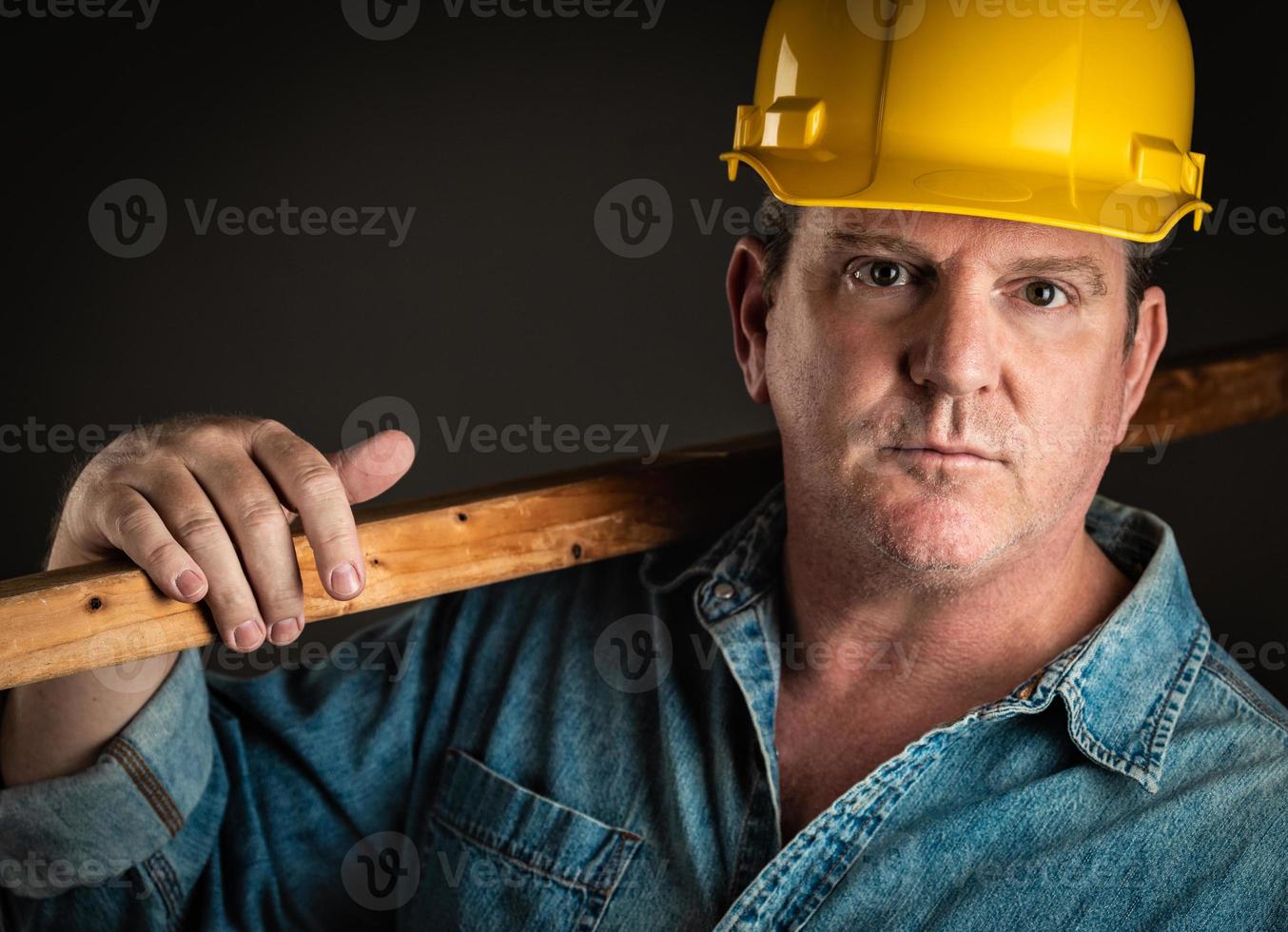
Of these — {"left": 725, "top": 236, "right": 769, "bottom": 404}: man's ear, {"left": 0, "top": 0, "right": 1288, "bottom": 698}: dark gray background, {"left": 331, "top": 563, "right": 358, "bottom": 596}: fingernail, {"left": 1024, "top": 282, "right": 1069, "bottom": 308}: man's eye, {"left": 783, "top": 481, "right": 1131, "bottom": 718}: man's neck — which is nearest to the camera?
{"left": 331, "top": 563, "right": 358, "bottom": 596}: fingernail

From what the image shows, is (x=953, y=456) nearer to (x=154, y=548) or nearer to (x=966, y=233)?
(x=966, y=233)

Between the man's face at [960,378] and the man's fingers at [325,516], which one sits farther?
the man's face at [960,378]

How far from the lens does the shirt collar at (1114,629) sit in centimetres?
176

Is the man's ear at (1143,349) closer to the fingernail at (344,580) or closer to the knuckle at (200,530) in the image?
the fingernail at (344,580)

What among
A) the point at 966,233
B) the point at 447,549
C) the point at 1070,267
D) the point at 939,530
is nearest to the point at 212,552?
the point at 447,549

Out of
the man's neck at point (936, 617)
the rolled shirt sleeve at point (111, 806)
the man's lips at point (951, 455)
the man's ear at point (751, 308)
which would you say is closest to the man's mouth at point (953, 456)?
the man's lips at point (951, 455)

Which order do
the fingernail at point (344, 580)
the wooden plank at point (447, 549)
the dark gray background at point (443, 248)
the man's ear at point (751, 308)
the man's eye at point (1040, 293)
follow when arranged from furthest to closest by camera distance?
the dark gray background at point (443, 248), the man's ear at point (751, 308), the man's eye at point (1040, 293), the fingernail at point (344, 580), the wooden plank at point (447, 549)

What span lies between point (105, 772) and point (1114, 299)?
1.50 m

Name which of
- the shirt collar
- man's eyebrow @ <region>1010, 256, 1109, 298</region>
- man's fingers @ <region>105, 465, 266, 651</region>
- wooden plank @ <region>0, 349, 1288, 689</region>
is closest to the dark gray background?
wooden plank @ <region>0, 349, 1288, 689</region>

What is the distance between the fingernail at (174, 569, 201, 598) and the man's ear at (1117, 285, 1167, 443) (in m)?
1.29

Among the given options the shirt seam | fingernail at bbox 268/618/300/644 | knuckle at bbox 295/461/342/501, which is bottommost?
the shirt seam

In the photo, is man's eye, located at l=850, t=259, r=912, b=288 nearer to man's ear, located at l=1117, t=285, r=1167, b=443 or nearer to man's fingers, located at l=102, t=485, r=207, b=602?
man's ear, located at l=1117, t=285, r=1167, b=443

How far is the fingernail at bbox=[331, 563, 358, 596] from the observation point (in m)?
1.58

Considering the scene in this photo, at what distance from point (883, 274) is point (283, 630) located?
0.90 metres
